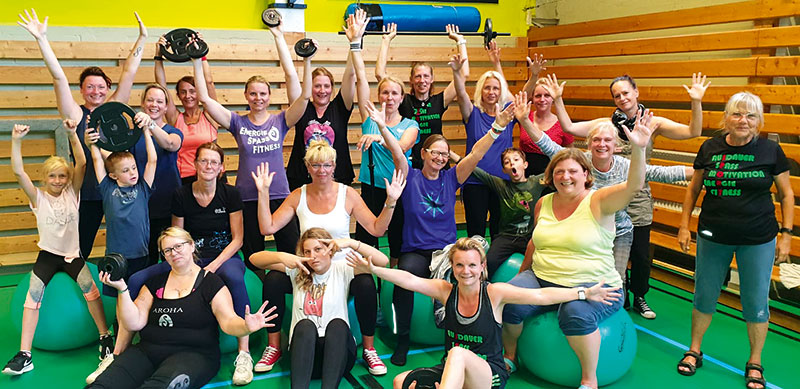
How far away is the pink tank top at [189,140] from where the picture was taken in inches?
189

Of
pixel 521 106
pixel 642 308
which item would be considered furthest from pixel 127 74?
pixel 642 308

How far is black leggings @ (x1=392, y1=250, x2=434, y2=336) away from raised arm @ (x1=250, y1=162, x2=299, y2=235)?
812mm

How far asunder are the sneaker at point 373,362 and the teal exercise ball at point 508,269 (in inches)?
38.7

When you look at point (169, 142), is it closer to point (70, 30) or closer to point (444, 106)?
point (444, 106)

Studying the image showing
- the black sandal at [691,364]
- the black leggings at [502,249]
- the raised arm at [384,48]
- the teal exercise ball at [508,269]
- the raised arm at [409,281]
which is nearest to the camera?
the raised arm at [409,281]

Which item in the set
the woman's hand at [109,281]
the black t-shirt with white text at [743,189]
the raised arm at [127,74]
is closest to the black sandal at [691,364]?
the black t-shirt with white text at [743,189]

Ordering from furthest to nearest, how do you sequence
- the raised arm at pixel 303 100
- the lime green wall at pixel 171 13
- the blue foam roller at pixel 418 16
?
the blue foam roller at pixel 418 16, the lime green wall at pixel 171 13, the raised arm at pixel 303 100

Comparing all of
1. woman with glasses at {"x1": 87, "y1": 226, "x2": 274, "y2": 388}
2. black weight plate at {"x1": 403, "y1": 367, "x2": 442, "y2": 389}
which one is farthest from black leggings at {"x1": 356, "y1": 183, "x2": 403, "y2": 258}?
black weight plate at {"x1": 403, "y1": 367, "x2": 442, "y2": 389}

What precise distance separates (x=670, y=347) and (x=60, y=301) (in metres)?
4.19

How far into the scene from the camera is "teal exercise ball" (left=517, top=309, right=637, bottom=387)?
11.9 feet

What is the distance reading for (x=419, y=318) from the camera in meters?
4.18

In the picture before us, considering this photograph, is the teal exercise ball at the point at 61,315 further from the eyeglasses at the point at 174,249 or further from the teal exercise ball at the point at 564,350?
the teal exercise ball at the point at 564,350

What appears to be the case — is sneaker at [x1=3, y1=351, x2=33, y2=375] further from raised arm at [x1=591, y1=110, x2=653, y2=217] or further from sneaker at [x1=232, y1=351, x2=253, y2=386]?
raised arm at [x1=591, y1=110, x2=653, y2=217]

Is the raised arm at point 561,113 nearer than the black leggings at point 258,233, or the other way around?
the black leggings at point 258,233
